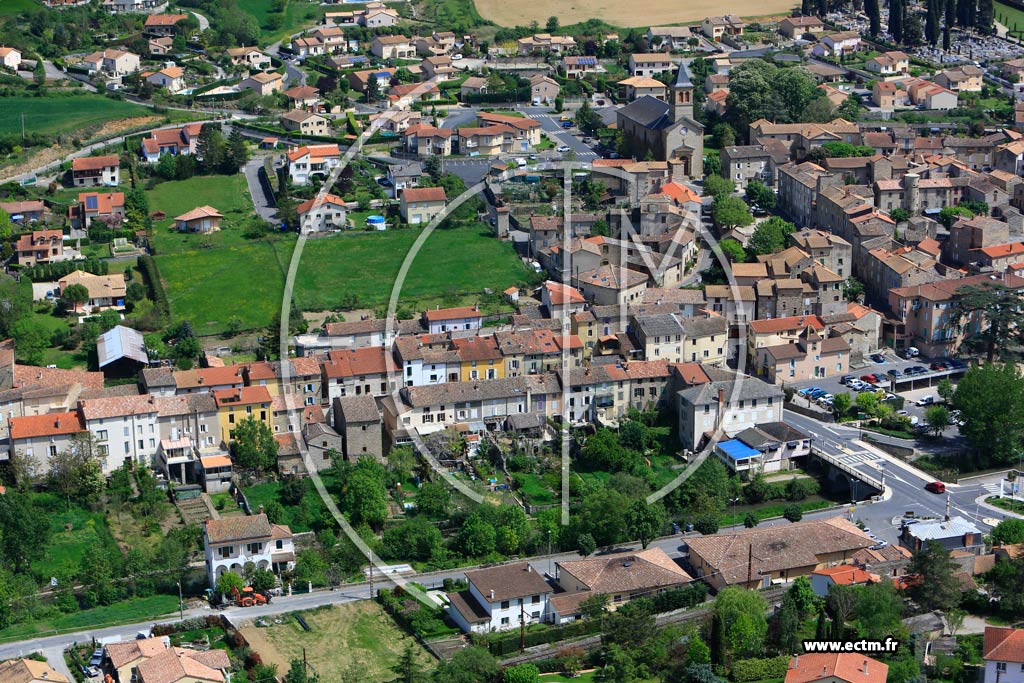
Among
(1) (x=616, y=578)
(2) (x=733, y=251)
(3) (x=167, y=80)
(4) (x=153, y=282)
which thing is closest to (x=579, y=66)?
(3) (x=167, y=80)

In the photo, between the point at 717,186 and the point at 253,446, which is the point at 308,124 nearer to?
the point at 717,186

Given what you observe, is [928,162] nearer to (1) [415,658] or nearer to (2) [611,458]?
(2) [611,458]

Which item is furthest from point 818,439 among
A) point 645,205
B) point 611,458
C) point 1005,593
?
point 645,205

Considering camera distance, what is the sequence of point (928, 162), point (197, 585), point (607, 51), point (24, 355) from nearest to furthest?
point (197, 585) → point (24, 355) → point (928, 162) → point (607, 51)

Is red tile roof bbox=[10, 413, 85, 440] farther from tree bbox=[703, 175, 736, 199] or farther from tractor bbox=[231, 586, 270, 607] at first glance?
tree bbox=[703, 175, 736, 199]

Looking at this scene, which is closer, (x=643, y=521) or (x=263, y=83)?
(x=643, y=521)
